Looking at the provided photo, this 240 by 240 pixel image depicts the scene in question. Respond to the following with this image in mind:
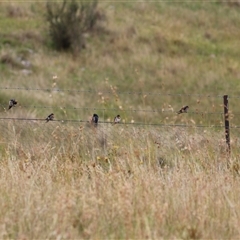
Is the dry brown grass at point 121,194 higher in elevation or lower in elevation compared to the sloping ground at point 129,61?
lower

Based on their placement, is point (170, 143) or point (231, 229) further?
point (170, 143)

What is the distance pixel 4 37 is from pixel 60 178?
14.0 meters

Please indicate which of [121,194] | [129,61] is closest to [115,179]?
[121,194]

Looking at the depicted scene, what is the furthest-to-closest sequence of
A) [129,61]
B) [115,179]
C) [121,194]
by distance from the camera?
1. [129,61]
2. [115,179]
3. [121,194]

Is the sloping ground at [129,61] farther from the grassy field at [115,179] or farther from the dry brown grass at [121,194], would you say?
the dry brown grass at [121,194]

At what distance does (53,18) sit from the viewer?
19844 millimetres

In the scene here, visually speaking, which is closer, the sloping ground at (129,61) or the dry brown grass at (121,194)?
the dry brown grass at (121,194)

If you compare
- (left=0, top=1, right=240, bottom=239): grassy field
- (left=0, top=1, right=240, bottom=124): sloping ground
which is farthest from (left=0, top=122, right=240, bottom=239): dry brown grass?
(left=0, top=1, right=240, bottom=124): sloping ground

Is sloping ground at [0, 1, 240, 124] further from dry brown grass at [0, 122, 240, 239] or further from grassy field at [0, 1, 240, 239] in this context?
dry brown grass at [0, 122, 240, 239]

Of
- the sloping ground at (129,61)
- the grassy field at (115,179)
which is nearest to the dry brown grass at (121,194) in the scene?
the grassy field at (115,179)

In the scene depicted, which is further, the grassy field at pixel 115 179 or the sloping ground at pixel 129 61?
the sloping ground at pixel 129 61

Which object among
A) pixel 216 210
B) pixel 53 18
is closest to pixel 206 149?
pixel 216 210

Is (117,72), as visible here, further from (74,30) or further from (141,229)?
(141,229)

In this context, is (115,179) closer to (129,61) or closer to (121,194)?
(121,194)
